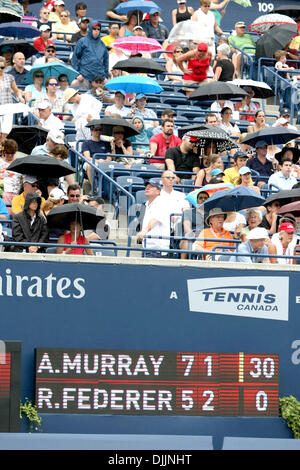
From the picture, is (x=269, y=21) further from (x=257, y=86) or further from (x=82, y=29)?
(x=82, y=29)

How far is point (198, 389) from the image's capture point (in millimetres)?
14656

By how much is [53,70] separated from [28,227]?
737cm

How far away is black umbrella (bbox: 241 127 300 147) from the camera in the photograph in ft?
64.6

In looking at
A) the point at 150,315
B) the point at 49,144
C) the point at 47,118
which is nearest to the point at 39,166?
the point at 49,144

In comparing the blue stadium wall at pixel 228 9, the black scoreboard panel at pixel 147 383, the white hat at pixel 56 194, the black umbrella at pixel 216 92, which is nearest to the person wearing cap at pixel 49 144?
the white hat at pixel 56 194

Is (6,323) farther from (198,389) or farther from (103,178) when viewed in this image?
(103,178)

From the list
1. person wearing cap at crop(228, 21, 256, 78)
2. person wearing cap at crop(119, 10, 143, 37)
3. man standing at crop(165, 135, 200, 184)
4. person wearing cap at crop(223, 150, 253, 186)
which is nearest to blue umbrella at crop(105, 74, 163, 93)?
man standing at crop(165, 135, 200, 184)

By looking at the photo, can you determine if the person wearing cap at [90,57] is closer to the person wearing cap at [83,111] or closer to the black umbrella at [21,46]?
the black umbrella at [21,46]


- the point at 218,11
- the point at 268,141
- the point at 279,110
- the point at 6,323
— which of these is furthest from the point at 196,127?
the point at 218,11

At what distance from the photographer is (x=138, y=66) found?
22.4 metres

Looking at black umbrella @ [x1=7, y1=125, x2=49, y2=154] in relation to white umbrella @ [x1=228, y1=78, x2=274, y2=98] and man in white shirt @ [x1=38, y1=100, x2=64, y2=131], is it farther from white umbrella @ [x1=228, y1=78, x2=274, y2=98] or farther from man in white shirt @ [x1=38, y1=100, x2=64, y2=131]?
white umbrella @ [x1=228, y1=78, x2=274, y2=98]

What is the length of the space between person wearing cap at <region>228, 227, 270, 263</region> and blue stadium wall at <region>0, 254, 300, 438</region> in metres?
0.30

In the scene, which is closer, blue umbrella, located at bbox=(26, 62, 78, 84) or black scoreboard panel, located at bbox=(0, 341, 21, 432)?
black scoreboard panel, located at bbox=(0, 341, 21, 432)

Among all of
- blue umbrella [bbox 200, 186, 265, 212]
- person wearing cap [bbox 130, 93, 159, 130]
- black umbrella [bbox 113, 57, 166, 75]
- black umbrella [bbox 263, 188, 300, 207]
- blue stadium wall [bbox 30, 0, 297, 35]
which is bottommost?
blue umbrella [bbox 200, 186, 265, 212]
